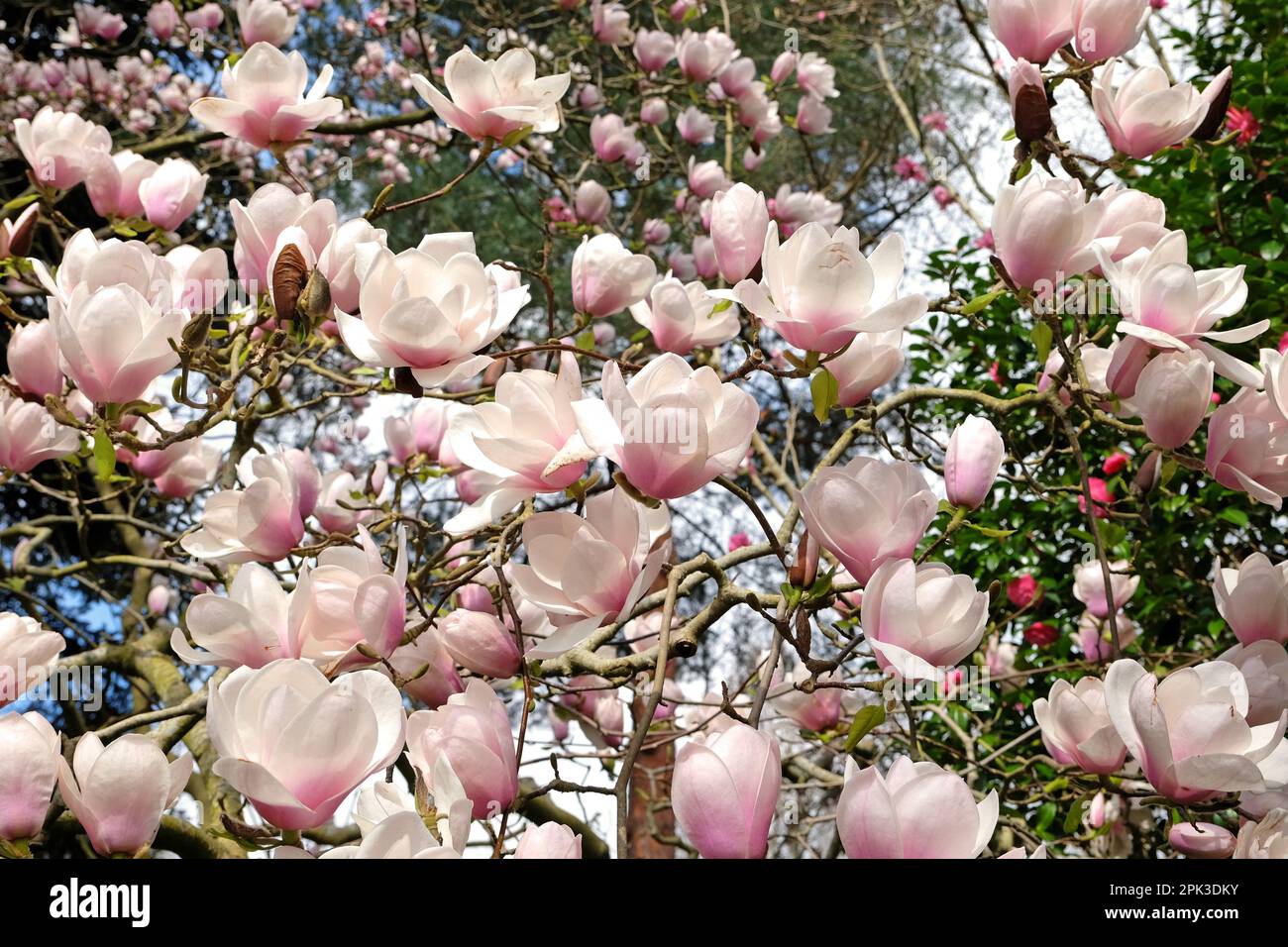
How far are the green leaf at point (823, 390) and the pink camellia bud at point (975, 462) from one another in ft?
0.36

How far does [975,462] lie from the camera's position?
0.81 meters

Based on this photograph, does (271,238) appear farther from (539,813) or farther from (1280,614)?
(539,813)

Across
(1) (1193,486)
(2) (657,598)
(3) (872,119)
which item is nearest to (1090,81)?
(2) (657,598)

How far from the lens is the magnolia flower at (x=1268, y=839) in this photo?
0.71 meters

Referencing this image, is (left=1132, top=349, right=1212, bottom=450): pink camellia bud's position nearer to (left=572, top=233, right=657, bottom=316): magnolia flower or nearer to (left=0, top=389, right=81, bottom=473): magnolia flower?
(left=572, top=233, right=657, bottom=316): magnolia flower

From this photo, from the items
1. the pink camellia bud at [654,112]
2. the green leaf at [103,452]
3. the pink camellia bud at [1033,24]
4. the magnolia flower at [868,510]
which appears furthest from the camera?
the pink camellia bud at [654,112]

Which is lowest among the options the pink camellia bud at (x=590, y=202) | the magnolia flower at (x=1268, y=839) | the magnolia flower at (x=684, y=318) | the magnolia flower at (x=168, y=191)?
the magnolia flower at (x=1268, y=839)

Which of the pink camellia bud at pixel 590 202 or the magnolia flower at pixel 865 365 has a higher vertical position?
the pink camellia bud at pixel 590 202

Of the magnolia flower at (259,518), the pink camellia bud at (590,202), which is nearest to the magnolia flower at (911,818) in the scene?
the magnolia flower at (259,518)

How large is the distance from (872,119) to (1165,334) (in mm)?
5568

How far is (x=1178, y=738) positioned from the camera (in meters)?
0.70

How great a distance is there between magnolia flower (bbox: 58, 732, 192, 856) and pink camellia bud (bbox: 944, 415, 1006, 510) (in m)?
0.62

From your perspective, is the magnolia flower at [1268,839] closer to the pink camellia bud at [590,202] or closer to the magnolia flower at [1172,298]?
the magnolia flower at [1172,298]

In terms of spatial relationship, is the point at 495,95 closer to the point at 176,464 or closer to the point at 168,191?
the point at 168,191
